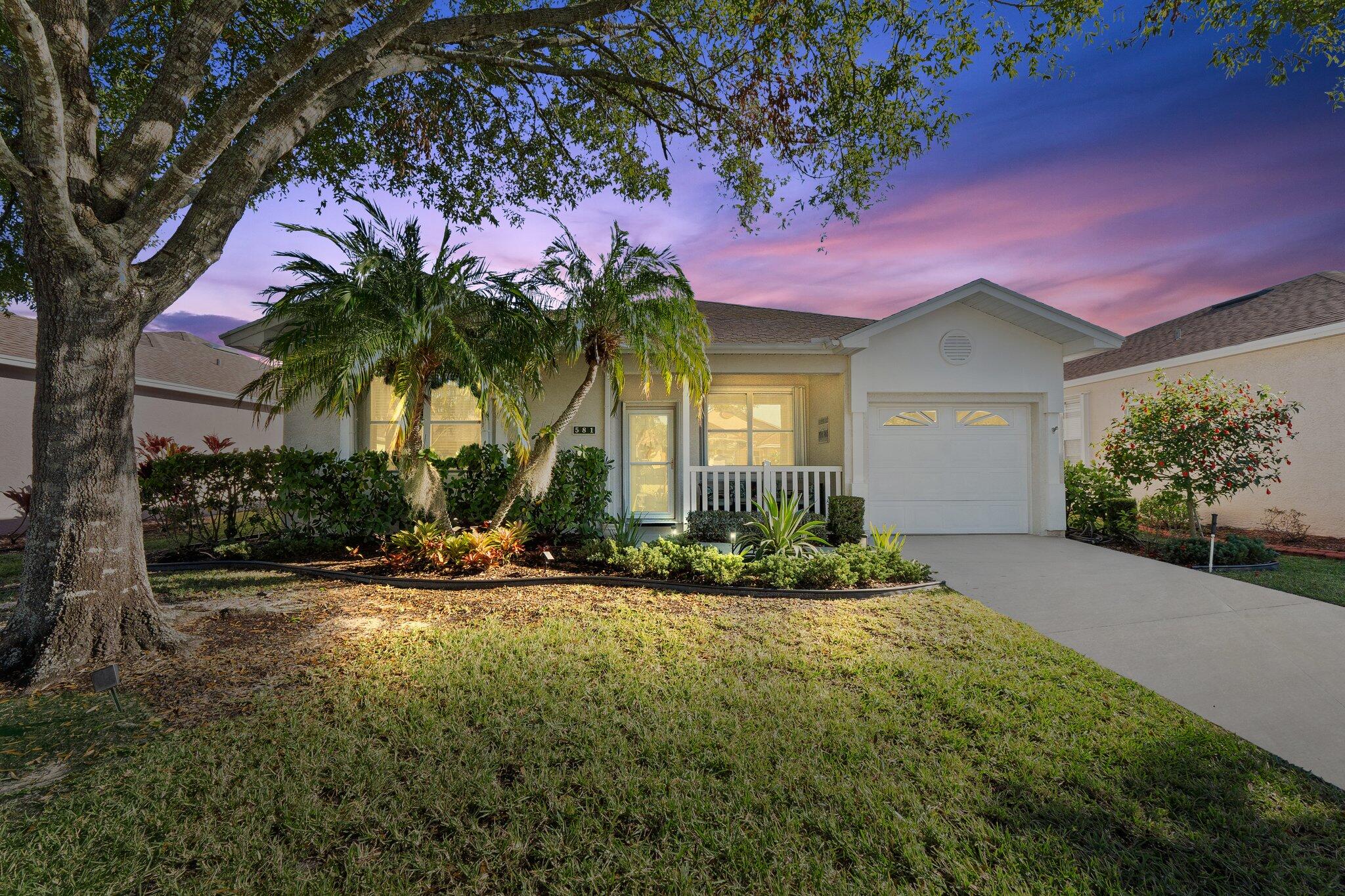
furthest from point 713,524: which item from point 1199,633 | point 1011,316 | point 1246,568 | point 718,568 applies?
point 1246,568

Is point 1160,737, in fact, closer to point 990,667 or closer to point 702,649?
point 990,667

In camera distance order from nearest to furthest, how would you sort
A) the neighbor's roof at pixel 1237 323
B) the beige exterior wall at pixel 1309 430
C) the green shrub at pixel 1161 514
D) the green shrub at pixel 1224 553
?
the green shrub at pixel 1224 553 → the beige exterior wall at pixel 1309 430 → the green shrub at pixel 1161 514 → the neighbor's roof at pixel 1237 323

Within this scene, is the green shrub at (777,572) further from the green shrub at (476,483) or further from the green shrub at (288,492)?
the green shrub at (288,492)

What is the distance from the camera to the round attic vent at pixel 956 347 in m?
9.73

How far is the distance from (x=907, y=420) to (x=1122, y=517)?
3.61 meters

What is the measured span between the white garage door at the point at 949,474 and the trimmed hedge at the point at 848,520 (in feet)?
3.09

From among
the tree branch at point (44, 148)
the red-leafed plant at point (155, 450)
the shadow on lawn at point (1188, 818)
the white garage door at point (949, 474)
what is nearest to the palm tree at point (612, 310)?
the tree branch at point (44, 148)

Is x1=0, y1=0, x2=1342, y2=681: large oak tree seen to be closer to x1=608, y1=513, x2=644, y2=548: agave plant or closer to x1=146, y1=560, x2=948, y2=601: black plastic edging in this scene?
x1=146, y1=560, x2=948, y2=601: black plastic edging

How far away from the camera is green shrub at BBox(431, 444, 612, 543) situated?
28.0 feet

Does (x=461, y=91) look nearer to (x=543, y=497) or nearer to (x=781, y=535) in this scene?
(x=543, y=497)

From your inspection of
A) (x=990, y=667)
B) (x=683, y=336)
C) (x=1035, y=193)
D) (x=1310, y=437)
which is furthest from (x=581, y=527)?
(x=1310, y=437)

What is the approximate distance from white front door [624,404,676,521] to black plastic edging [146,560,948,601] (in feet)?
12.5

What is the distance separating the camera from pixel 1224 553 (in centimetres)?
750

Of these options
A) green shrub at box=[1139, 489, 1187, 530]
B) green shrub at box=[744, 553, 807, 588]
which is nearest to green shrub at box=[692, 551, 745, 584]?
green shrub at box=[744, 553, 807, 588]
